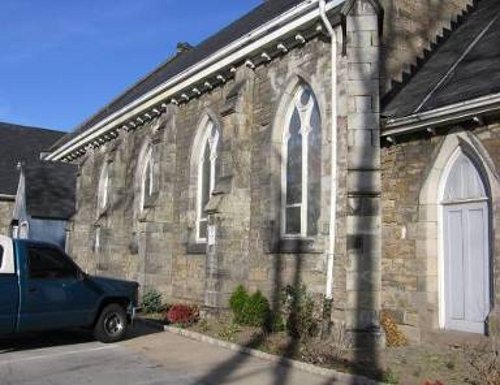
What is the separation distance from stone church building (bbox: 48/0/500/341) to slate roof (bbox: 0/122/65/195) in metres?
20.3

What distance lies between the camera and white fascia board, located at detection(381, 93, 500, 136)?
29.7 feet

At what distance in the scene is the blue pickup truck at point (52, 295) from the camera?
982cm

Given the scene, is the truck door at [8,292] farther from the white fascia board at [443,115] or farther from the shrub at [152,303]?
the white fascia board at [443,115]

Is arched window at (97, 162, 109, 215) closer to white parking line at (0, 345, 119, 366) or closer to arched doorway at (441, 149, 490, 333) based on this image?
white parking line at (0, 345, 119, 366)

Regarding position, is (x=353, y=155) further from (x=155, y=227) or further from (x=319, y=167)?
(x=155, y=227)

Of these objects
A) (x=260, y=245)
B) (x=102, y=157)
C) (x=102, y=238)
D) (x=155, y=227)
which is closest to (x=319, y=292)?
(x=260, y=245)

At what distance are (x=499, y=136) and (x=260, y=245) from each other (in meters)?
5.89

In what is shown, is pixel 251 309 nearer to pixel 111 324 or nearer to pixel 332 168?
pixel 111 324

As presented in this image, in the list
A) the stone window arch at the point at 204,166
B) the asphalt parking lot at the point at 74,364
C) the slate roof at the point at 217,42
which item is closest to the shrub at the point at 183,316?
the asphalt parking lot at the point at 74,364

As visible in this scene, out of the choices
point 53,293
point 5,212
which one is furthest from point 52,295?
point 5,212

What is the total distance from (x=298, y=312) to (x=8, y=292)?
5000mm

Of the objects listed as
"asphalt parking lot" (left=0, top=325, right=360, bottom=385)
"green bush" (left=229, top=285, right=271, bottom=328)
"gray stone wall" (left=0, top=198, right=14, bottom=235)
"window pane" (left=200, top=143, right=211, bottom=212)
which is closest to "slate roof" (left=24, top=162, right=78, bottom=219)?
"gray stone wall" (left=0, top=198, right=14, bottom=235)

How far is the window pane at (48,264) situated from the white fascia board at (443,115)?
5.96 metres

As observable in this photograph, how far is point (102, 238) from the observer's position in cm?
2220
